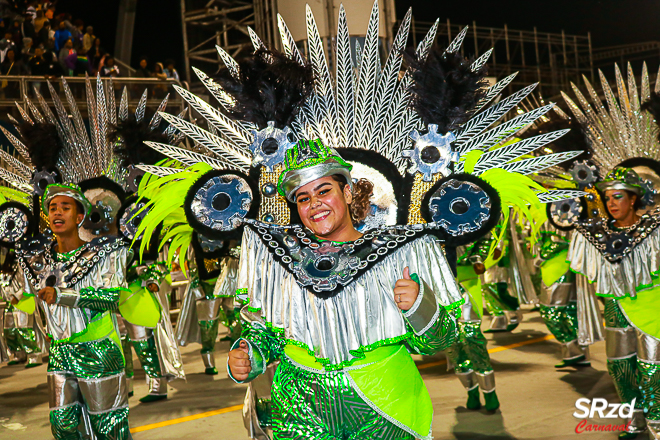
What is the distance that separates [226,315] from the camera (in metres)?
7.12

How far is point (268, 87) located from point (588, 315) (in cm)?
411

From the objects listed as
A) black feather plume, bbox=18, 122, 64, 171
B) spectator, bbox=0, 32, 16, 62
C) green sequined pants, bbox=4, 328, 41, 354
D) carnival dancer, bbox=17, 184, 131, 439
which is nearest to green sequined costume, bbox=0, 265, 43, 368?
green sequined pants, bbox=4, 328, 41, 354

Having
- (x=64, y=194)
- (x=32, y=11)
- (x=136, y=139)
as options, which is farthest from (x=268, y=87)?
(x=32, y=11)

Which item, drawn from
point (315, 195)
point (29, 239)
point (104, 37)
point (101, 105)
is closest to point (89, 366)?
point (29, 239)

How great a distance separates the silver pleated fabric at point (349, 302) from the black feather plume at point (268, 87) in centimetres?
68

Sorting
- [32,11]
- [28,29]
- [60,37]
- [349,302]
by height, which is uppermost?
[32,11]

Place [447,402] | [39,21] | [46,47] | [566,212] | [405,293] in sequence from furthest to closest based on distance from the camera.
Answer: [39,21] < [46,47] < [447,402] < [566,212] < [405,293]

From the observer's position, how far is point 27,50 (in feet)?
33.4

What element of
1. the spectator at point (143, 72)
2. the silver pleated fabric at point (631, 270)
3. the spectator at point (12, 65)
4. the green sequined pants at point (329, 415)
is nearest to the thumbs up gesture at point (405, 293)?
the green sequined pants at point (329, 415)

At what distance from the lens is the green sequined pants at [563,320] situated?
612 centimetres

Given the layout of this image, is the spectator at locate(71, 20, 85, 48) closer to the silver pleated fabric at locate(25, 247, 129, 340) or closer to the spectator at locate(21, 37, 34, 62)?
the spectator at locate(21, 37, 34, 62)

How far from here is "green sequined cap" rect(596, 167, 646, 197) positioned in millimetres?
4230

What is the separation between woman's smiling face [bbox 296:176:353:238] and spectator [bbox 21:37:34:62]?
9283 mm

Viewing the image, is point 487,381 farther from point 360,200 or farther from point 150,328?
point 150,328
